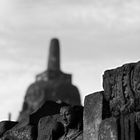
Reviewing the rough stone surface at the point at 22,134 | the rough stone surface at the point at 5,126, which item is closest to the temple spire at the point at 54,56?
the rough stone surface at the point at 5,126

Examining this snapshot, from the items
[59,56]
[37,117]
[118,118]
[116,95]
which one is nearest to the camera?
[118,118]

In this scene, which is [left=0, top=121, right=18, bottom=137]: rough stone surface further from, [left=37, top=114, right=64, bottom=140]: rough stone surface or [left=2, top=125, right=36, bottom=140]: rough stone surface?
[left=37, top=114, right=64, bottom=140]: rough stone surface

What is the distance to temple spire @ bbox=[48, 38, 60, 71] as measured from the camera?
80.1 m

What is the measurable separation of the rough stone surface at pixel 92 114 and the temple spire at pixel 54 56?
7181 centimetres

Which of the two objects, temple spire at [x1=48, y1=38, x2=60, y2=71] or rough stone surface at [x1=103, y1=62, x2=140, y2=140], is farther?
temple spire at [x1=48, y1=38, x2=60, y2=71]

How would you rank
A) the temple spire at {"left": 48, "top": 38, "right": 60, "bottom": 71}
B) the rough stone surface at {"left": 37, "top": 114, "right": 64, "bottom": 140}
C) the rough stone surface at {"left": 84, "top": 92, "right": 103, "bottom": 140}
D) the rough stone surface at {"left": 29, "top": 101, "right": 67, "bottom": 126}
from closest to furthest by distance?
the rough stone surface at {"left": 84, "top": 92, "right": 103, "bottom": 140} < the rough stone surface at {"left": 37, "top": 114, "right": 64, "bottom": 140} < the rough stone surface at {"left": 29, "top": 101, "right": 67, "bottom": 126} < the temple spire at {"left": 48, "top": 38, "right": 60, "bottom": 71}

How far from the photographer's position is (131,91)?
23.8ft

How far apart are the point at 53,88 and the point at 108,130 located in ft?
246

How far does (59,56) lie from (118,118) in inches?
2933

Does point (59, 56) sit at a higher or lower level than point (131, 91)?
higher

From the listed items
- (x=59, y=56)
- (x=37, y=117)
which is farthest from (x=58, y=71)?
(x=37, y=117)

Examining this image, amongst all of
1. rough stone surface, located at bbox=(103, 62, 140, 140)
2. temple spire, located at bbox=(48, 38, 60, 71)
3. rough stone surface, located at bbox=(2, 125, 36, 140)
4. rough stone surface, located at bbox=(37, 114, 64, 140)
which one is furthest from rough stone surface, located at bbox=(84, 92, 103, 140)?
temple spire, located at bbox=(48, 38, 60, 71)

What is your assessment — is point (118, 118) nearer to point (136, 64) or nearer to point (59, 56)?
point (136, 64)

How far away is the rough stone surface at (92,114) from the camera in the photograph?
774cm
